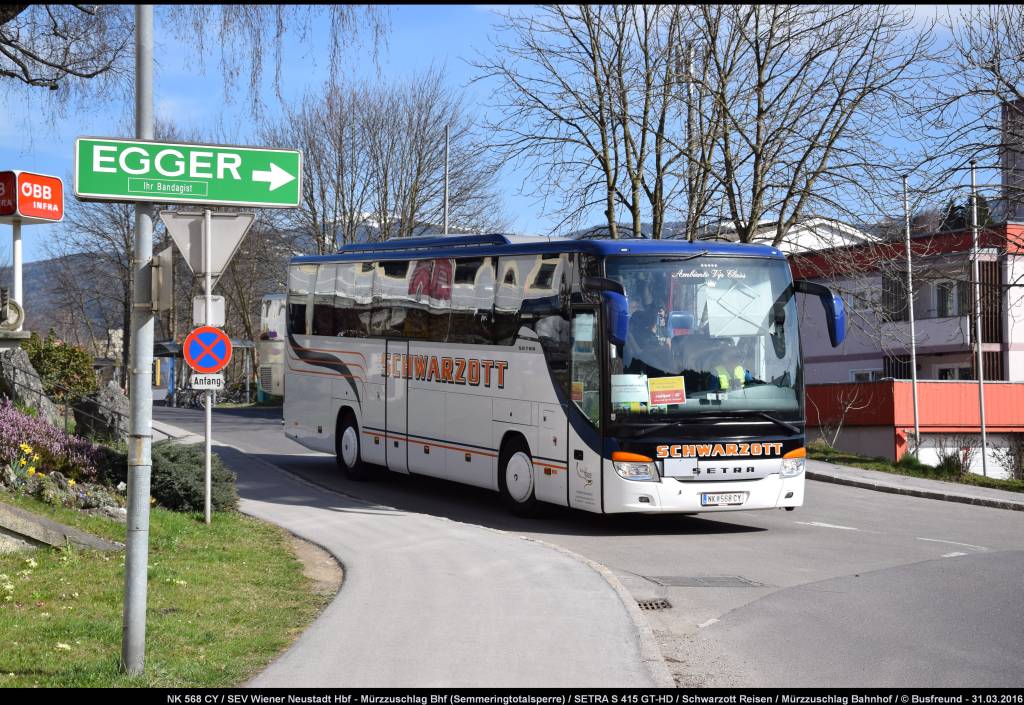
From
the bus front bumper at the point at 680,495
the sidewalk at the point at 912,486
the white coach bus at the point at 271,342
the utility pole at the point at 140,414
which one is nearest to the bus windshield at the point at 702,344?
the bus front bumper at the point at 680,495

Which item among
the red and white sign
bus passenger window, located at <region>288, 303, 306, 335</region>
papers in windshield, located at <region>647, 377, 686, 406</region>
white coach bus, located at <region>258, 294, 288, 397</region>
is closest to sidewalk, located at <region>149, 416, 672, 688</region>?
papers in windshield, located at <region>647, 377, 686, 406</region>

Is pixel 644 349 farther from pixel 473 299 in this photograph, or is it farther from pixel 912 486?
pixel 912 486

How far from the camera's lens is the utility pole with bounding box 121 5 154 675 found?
6.70m

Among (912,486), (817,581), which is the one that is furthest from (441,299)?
(912,486)

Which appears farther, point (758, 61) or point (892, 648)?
point (758, 61)

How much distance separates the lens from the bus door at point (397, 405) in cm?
1889

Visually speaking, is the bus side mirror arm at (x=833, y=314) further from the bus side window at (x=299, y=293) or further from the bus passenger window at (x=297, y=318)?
the bus passenger window at (x=297, y=318)

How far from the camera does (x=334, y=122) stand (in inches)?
1784

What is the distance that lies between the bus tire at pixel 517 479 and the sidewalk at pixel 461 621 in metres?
1.94

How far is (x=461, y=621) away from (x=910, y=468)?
66.6 ft

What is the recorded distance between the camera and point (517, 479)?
16.1 metres
